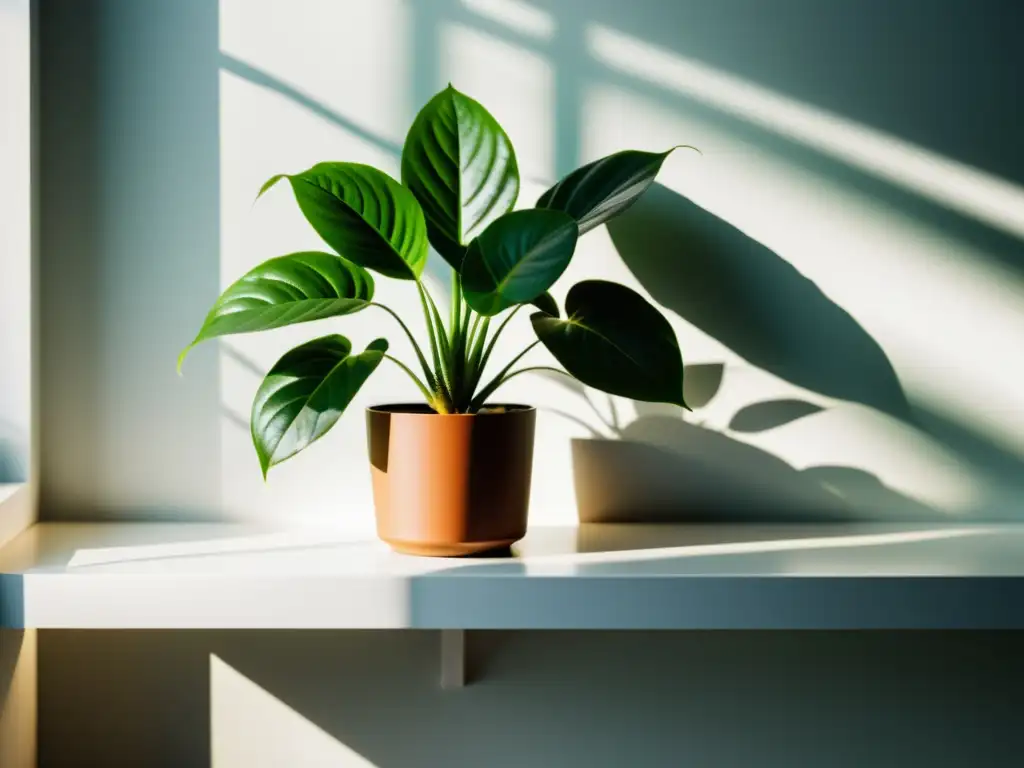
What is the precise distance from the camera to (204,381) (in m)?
1.36

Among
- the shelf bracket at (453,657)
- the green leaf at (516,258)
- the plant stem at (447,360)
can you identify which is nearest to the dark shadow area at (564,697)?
the shelf bracket at (453,657)

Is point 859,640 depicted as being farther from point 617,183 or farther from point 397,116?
point 397,116

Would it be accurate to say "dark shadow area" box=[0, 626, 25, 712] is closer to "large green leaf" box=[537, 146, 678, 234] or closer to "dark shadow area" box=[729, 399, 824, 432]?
"large green leaf" box=[537, 146, 678, 234]

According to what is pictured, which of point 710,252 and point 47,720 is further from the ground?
point 710,252

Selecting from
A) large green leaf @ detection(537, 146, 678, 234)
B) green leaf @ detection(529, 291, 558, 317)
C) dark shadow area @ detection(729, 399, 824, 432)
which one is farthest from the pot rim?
dark shadow area @ detection(729, 399, 824, 432)

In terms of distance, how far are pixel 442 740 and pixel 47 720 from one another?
0.50m

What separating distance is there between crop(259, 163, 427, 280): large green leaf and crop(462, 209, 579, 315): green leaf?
101 millimetres

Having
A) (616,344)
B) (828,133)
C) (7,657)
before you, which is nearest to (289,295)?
(616,344)

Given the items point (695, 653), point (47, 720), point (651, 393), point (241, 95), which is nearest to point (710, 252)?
point (651, 393)

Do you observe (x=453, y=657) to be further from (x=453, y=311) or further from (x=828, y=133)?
(x=828, y=133)

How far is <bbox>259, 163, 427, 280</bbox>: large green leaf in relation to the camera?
1113 mm

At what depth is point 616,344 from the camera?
1.13m

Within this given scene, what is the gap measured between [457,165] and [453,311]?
0.54 ft

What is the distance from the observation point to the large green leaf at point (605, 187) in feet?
3.86
